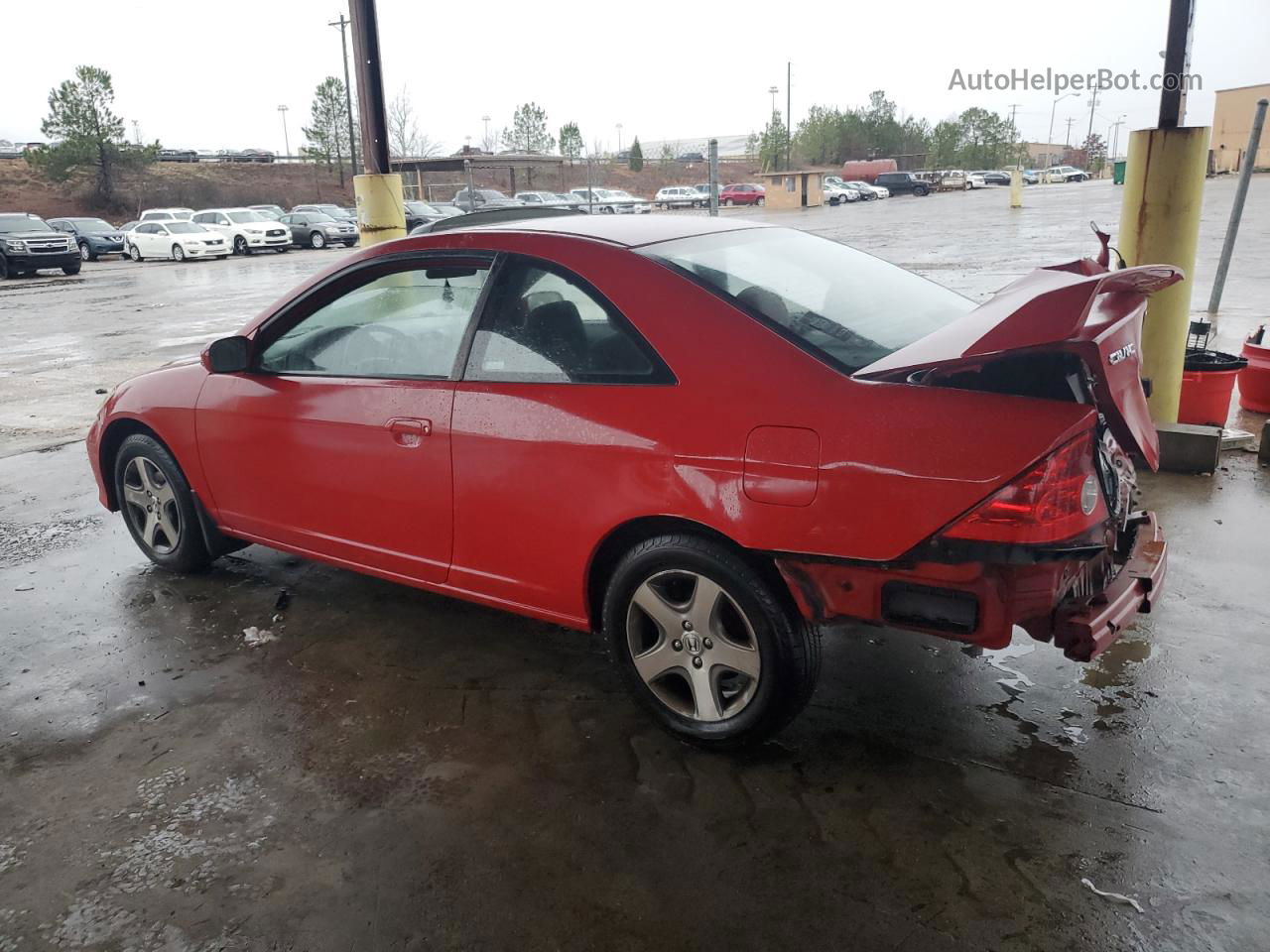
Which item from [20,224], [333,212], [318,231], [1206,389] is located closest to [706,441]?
[1206,389]

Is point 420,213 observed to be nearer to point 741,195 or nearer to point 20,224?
point 20,224

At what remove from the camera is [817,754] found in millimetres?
3004

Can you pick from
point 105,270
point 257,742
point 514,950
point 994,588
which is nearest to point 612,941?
point 514,950

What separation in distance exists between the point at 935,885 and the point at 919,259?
16999mm

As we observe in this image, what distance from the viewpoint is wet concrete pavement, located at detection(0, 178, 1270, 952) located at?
2.38 metres

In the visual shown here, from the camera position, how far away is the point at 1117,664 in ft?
11.4

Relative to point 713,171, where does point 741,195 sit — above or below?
above

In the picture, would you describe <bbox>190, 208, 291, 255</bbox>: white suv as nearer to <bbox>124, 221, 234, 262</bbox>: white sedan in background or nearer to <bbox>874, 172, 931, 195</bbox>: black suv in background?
<bbox>124, 221, 234, 262</bbox>: white sedan in background

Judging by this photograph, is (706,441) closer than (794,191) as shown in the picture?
Yes

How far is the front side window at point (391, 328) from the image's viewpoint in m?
3.46

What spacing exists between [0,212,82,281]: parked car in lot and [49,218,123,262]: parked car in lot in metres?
6.27

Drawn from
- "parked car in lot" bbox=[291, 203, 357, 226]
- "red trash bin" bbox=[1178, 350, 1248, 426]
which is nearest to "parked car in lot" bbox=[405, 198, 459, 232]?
"parked car in lot" bbox=[291, 203, 357, 226]

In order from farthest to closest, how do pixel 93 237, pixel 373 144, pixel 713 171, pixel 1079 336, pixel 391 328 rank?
1. pixel 93 237
2. pixel 713 171
3. pixel 373 144
4. pixel 391 328
5. pixel 1079 336

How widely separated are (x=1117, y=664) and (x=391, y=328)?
9.77ft
